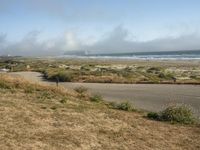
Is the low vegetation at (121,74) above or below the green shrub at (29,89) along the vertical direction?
below

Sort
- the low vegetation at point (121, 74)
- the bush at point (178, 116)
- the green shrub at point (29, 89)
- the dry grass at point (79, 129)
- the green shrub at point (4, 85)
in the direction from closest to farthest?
the dry grass at point (79, 129), the bush at point (178, 116), the green shrub at point (29, 89), the green shrub at point (4, 85), the low vegetation at point (121, 74)

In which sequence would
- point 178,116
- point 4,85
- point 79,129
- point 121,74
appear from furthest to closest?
1. point 121,74
2. point 4,85
3. point 178,116
4. point 79,129

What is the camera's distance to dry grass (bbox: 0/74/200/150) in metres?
12.8

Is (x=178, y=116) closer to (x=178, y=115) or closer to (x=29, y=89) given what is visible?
(x=178, y=115)

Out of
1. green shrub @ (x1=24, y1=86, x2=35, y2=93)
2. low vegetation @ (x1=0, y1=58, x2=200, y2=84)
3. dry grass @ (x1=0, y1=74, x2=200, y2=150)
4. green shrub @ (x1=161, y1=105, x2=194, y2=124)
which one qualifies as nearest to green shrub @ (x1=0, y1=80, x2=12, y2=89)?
green shrub @ (x1=24, y1=86, x2=35, y2=93)

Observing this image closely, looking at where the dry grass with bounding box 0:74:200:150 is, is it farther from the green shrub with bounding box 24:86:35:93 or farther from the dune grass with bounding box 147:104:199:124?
the green shrub with bounding box 24:86:35:93

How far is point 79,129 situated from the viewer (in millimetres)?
14656

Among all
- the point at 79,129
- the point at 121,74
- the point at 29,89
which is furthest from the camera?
the point at 121,74

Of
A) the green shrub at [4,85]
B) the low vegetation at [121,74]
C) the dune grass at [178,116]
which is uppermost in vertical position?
the green shrub at [4,85]

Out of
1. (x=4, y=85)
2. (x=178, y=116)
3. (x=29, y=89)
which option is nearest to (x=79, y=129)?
(x=178, y=116)

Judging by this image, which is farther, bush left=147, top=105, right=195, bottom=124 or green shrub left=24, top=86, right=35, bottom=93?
green shrub left=24, top=86, right=35, bottom=93

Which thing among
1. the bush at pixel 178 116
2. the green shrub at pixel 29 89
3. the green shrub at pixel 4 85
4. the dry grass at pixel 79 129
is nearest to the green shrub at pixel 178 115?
the bush at pixel 178 116

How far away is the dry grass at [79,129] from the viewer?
12820 millimetres

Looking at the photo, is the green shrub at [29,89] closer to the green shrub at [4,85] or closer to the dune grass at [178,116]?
the green shrub at [4,85]
